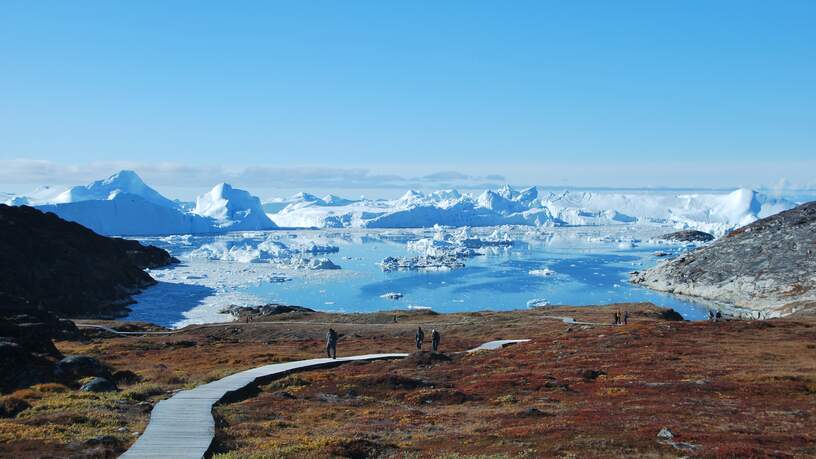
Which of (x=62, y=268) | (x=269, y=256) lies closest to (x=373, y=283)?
(x=62, y=268)

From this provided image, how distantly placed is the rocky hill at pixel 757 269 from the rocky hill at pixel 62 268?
87336 mm

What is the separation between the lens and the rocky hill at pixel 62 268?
8981cm

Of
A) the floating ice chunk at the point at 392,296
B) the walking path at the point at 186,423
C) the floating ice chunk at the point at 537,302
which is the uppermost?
the walking path at the point at 186,423

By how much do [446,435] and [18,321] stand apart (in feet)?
144

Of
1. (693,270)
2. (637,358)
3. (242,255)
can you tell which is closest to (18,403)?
(637,358)

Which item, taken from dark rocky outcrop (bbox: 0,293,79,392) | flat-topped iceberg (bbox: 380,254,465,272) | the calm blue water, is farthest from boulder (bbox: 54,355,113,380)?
flat-topped iceberg (bbox: 380,254,465,272)

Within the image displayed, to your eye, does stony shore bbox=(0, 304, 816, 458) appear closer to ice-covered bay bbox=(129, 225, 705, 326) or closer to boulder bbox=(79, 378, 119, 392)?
boulder bbox=(79, 378, 119, 392)

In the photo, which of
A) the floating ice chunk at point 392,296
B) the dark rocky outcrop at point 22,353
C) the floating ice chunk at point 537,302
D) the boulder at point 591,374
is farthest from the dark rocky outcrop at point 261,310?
the boulder at point 591,374

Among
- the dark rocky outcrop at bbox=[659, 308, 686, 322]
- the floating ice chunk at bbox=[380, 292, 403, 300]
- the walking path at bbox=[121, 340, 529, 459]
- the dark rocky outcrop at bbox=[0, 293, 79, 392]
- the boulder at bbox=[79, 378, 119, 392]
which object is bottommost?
the floating ice chunk at bbox=[380, 292, 403, 300]

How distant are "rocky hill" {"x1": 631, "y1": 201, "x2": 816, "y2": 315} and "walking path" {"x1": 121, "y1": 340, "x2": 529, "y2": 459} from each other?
72415 mm

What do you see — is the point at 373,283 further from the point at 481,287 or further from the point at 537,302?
the point at 537,302

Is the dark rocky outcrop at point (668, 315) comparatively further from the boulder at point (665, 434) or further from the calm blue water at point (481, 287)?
the boulder at point (665, 434)

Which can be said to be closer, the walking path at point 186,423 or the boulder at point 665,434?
the walking path at point 186,423

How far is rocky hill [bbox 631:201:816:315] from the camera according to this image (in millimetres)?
87000
